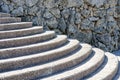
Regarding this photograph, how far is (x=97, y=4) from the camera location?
8812mm

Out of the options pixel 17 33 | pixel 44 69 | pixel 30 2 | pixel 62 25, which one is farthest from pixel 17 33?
pixel 62 25

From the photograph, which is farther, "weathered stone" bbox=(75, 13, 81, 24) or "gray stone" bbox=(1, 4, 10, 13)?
"weathered stone" bbox=(75, 13, 81, 24)

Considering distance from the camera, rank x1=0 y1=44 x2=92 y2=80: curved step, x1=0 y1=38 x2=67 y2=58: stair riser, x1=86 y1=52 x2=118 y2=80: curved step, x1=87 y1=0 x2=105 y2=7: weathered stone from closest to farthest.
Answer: x1=0 y1=44 x2=92 y2=80: curved step < x1=0 y1=38 x2=67 y2=58: stair riser < x1=86 y1=52 x2=118 y2=80: curved step < x1=87 y1=0 x2=105 y2=7: weathered stone

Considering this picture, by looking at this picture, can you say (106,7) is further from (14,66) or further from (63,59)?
(14,66)

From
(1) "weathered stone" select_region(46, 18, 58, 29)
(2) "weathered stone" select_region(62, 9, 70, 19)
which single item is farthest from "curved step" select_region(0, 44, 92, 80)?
(2) "weathered stone" select_region(62, 9, 70, 19)

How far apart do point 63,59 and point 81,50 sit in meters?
0.99

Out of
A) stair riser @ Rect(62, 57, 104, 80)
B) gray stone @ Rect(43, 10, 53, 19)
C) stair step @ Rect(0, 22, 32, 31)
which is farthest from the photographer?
gray stone @ Rect(43, 10, 53, 19)

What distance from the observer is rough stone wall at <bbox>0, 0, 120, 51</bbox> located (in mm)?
7875

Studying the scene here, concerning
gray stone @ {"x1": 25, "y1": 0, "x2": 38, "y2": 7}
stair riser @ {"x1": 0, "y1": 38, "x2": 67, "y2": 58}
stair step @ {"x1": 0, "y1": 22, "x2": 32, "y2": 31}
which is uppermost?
gray stone @ {"x1": 25, "y1": 0, "x2": 38, "y2": 7}

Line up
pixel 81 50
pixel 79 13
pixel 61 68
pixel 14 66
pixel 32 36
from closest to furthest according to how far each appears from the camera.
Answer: pixel 14 66 → pixel 61 68 → pixel 32 36 → pixel 81 50 → pixel 79 13

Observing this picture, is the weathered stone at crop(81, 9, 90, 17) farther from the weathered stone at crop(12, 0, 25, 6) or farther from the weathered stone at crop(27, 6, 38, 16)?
the weathered stone at crop(12, 0, 25, 6)

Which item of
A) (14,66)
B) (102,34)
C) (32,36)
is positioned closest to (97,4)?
(102,34)

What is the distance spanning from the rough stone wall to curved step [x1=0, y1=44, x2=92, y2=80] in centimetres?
281

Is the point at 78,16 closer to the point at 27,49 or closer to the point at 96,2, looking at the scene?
the point at 96,2
